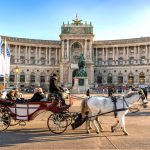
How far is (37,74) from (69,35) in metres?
18.7

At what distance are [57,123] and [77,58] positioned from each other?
99968 millimetres

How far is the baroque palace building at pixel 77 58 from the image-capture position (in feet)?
361

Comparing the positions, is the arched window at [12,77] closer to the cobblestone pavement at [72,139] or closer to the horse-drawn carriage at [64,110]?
the cobblestone pavement at [72,139]

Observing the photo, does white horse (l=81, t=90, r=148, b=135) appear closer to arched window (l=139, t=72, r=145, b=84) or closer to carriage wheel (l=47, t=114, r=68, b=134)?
carriage wheel (l=47, t=114, r=68, b=134)

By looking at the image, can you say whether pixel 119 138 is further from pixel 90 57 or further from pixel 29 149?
pixel 90 57

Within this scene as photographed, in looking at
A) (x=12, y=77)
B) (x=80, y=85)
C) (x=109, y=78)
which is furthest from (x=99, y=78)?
(x=80, y=85)

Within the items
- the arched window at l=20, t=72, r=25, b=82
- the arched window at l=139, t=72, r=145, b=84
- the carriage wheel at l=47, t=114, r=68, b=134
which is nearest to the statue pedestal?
the arched window at l=139, t=72, r=145, b=84

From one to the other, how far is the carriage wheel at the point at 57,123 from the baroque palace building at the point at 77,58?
93474 millimetres

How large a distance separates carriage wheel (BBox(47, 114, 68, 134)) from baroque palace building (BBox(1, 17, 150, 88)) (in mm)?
93474

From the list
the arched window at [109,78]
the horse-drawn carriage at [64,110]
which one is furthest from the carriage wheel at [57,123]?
the arched window at [109,78]

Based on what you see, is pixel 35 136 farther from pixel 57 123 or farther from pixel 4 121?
pixel 4 121

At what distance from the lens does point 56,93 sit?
15.5 metres

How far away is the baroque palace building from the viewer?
110 meters

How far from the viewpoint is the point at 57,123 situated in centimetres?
1441
